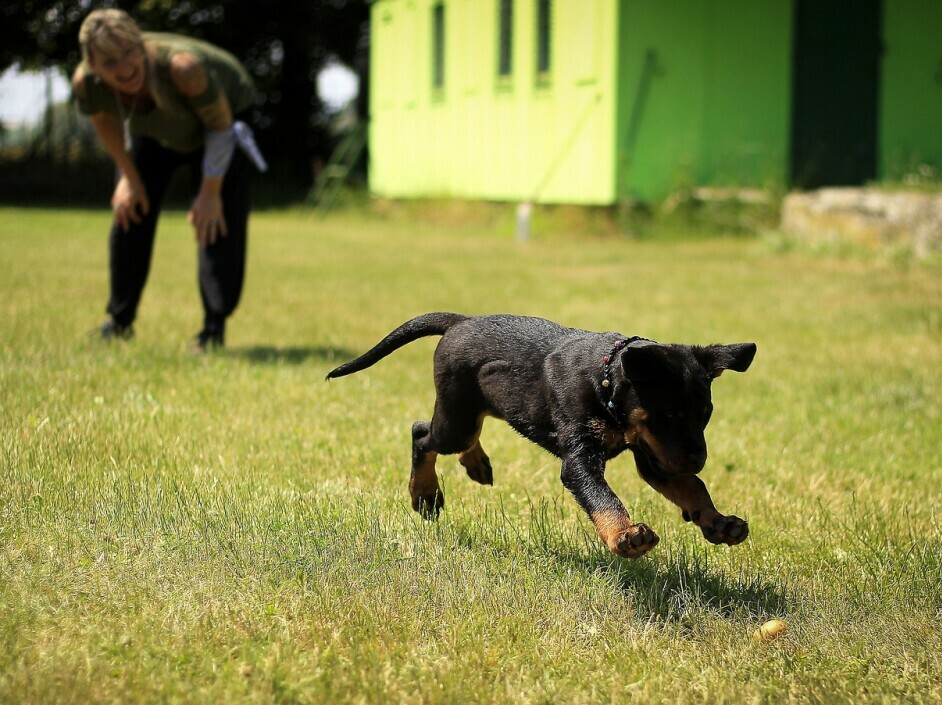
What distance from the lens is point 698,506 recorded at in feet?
11.6

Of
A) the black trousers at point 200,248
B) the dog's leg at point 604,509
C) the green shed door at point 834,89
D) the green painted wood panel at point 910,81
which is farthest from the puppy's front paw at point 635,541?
the green painted wood panel at point 910,81

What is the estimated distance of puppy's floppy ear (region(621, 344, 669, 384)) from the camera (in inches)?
131

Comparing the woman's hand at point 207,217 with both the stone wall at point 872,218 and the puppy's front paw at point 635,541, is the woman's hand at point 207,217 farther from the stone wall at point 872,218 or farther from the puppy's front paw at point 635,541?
the stone wall at point 872,218

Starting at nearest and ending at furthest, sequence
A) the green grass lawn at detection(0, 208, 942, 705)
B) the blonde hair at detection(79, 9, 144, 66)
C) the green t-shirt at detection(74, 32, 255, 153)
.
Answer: the green grass lawn at detection(0, 208, 942, 705) < the blonde hair at detection(79, 9, 144, 66) < the green t-shirt at detection(74, 32, 255, 153)

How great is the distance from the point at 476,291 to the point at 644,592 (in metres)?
8.13

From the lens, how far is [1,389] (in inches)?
236

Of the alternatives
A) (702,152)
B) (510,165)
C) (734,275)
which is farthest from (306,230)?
(734,275)

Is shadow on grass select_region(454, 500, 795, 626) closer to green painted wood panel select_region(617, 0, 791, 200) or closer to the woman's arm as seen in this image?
the woman's arm

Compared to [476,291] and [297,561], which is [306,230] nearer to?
[476,291]

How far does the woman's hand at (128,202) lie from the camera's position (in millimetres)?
7430

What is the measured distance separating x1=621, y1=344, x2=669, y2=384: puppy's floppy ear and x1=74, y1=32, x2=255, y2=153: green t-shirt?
4270 millimetres

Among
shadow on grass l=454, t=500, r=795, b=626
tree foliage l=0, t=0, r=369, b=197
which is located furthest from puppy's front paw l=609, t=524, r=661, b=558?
tree foliage l=0, t=0, r=369, b=197

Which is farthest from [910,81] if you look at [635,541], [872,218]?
[635,541]

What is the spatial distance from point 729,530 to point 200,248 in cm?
477
